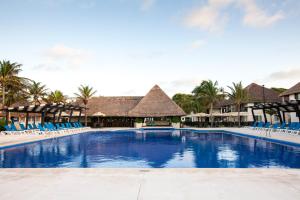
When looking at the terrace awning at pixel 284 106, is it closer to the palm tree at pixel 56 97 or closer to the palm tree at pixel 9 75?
the palm tree at pixel 9 75

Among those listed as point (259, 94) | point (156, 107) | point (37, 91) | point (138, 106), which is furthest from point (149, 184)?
point (37, 91)

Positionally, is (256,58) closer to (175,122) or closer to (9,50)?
(175,122)

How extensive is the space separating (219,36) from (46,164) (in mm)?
16033

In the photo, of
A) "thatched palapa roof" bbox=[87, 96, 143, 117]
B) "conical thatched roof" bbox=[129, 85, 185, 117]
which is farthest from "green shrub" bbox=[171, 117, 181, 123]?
"thatched palapa roof" bbox=[87, 96, 143, 117]

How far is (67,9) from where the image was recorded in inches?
643

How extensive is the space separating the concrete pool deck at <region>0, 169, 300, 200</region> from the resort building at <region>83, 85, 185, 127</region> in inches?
1033

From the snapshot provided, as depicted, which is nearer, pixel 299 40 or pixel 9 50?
pixel 299 40

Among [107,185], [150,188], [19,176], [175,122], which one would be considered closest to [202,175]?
[150,188]

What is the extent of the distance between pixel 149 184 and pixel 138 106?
97.1 feet

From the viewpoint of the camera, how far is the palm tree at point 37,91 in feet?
129

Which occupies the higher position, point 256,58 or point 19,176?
point 256,58

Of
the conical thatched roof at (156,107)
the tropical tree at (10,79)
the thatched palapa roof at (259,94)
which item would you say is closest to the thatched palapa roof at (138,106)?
the conical thatched roof at (156,107)

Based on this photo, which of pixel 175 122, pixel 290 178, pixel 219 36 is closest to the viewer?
pixel 290 178

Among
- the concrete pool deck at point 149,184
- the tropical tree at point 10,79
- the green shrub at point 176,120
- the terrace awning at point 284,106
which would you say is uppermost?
the tropical tree at point 10,79
